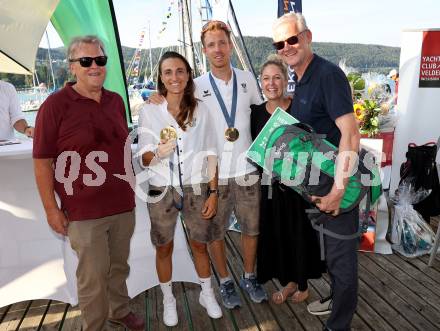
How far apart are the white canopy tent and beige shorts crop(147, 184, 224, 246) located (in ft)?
17.5

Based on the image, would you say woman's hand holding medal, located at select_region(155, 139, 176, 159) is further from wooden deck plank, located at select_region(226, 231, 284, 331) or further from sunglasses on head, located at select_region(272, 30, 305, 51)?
wooden deck plank, located at select_region(226, 231, 284, 331)

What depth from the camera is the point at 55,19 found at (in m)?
6.28

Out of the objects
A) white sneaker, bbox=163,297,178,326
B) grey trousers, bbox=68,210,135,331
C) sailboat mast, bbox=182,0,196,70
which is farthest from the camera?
sailboat mast, bbox=182,0,196,70

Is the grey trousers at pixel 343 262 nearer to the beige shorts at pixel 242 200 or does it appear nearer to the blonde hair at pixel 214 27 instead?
the beige shorts at pixel 242 200

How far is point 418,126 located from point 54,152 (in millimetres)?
5298

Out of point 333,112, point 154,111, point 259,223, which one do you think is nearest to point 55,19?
point 154,111

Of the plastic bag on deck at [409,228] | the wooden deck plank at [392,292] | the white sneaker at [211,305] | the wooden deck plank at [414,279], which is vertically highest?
the plastic bag on deck at [409,228]

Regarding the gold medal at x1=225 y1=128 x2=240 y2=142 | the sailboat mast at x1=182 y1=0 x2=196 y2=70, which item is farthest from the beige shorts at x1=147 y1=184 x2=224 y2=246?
the sailboat mast at x1=182 y1=0 x2=196 y2=70

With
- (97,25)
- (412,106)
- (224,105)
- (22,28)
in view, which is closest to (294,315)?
(224,105)

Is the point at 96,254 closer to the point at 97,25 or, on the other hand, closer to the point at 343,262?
the point at 343,262

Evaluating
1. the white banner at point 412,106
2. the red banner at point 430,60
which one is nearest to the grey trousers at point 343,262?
the white banner at point 412,106

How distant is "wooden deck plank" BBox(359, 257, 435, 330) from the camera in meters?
2.63

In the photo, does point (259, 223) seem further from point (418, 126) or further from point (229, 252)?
point (418, 126)

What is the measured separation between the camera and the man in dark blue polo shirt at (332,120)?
1855mm
